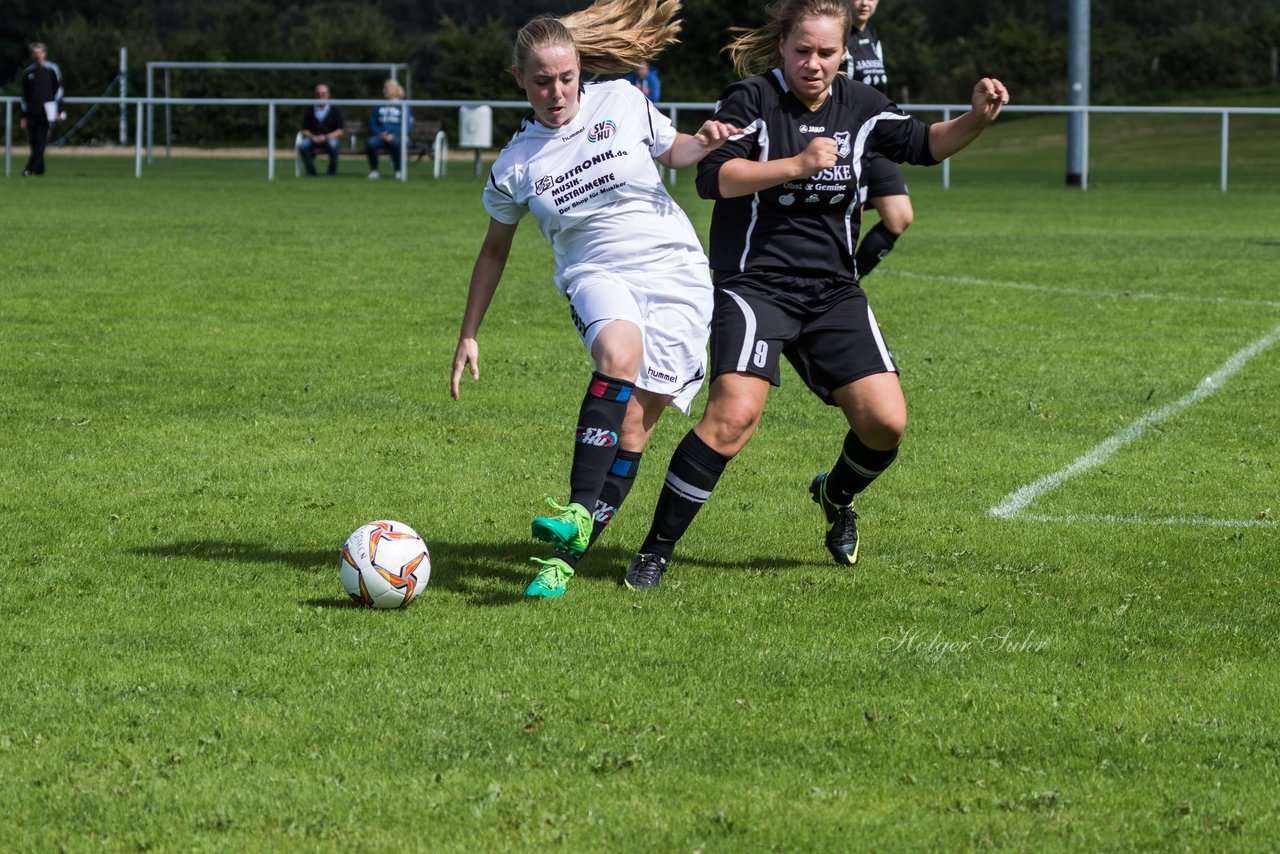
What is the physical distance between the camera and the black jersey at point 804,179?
557 centimetres

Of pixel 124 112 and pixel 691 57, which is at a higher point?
pixel 691 57

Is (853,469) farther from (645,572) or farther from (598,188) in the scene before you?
(598,188)

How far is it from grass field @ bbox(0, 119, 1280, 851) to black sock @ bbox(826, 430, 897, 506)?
236mm

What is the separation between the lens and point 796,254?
18.6ft

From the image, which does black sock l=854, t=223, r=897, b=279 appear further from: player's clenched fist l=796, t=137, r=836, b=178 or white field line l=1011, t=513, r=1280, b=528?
player's clenched fist l=796, t=137, r=836, b=178

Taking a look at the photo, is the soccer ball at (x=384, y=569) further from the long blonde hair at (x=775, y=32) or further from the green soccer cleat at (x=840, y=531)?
the long blonde hair at (x=775, y=32)

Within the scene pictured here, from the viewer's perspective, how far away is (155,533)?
6238 mm

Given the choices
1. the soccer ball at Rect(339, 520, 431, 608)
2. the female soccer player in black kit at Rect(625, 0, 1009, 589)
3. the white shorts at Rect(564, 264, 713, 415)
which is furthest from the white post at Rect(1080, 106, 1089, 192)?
the soccer ball at Rect(339, 520, 431, 608)

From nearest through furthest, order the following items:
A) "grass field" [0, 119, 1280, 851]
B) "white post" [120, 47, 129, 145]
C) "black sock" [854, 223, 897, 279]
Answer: "grass field" [0, 119, 1280, 851] < "black sock" [854, 223, 897, 279] < "white post" [120, 47, 129, 145]

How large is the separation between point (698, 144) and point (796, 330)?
0.65 meters

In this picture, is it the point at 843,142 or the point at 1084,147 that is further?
the point at 1084,147

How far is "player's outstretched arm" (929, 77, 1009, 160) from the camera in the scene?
5.63m

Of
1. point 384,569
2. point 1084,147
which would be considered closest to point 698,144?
point 384,569

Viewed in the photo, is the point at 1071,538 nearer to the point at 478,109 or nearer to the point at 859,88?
the point at 859,88
